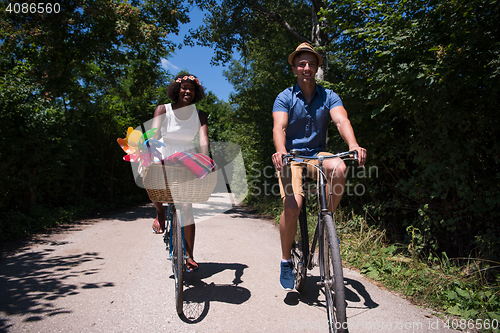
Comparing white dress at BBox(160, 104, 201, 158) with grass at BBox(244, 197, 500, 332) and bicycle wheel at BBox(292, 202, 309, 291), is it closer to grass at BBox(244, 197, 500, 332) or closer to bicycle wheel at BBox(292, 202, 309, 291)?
bicycle wheel at BBox(292, 202, 309, 291)

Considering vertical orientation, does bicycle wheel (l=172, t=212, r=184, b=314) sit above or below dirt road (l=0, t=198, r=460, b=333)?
above

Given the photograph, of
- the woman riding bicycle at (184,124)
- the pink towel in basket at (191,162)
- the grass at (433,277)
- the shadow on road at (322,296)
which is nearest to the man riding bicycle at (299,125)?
the shadow on road at (322,296)

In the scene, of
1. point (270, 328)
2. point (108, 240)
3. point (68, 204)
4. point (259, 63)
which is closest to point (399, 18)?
point (270, 328)

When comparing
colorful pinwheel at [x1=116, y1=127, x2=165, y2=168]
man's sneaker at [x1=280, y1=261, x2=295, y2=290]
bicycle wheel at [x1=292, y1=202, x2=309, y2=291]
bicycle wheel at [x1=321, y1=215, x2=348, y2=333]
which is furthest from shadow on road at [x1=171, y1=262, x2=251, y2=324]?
colorful pinwheel at [x1=116, y1=127, x2=165, y2=168]

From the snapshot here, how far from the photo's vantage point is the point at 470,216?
3.74 metres

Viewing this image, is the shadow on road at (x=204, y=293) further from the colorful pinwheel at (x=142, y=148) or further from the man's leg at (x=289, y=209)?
the colorful pinwheel at (x=142, y=148)

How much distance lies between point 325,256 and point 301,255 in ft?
1.95

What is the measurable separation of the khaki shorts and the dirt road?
1.07 m

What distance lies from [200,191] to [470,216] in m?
3.23

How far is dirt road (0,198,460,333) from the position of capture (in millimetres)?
2555

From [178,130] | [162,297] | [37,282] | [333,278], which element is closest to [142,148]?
[178,130]

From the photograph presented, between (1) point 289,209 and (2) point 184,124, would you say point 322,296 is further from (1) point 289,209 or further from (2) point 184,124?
(2) point 184,124

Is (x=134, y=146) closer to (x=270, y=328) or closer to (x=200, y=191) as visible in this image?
(x=200, y=191)

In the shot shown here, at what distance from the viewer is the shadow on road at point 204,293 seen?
A: 2.76 m
